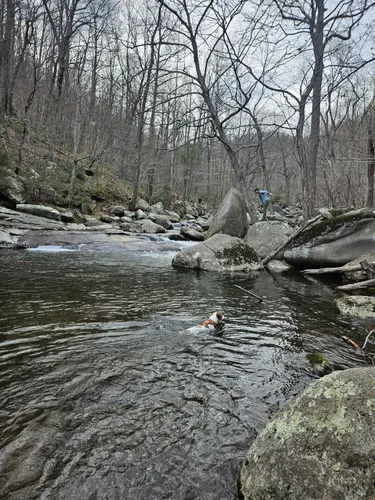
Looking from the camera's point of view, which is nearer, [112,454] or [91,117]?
[112,454]

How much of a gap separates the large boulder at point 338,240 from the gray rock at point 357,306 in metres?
2.92

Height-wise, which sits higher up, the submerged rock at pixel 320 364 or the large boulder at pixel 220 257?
the large boulder at pixel 220 257

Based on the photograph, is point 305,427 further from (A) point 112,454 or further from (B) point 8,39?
(B) point 8,39

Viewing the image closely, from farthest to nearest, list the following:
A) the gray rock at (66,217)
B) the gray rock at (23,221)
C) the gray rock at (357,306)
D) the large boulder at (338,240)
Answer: the gray rock at (66,217) → the gray rock at (23,221) → the large boulder at (338,240) → the gray rock at (357,306)

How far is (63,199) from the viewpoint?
52.3 ft

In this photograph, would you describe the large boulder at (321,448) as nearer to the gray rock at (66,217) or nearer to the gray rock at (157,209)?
the gray rock at (66,217)

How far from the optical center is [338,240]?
8.11 meters

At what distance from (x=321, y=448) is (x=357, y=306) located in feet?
13.6

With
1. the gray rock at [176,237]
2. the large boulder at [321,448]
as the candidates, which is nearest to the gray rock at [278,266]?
the gray rock at [176,237]

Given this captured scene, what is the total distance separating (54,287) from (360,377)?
5262mm

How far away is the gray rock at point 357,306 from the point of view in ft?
16.2

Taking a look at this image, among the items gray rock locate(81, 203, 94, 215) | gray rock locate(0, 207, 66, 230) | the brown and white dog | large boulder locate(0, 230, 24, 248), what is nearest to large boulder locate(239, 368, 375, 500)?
the brown and white dog

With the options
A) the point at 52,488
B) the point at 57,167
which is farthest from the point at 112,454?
the point at 57,167

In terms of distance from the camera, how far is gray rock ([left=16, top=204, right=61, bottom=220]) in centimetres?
1300
